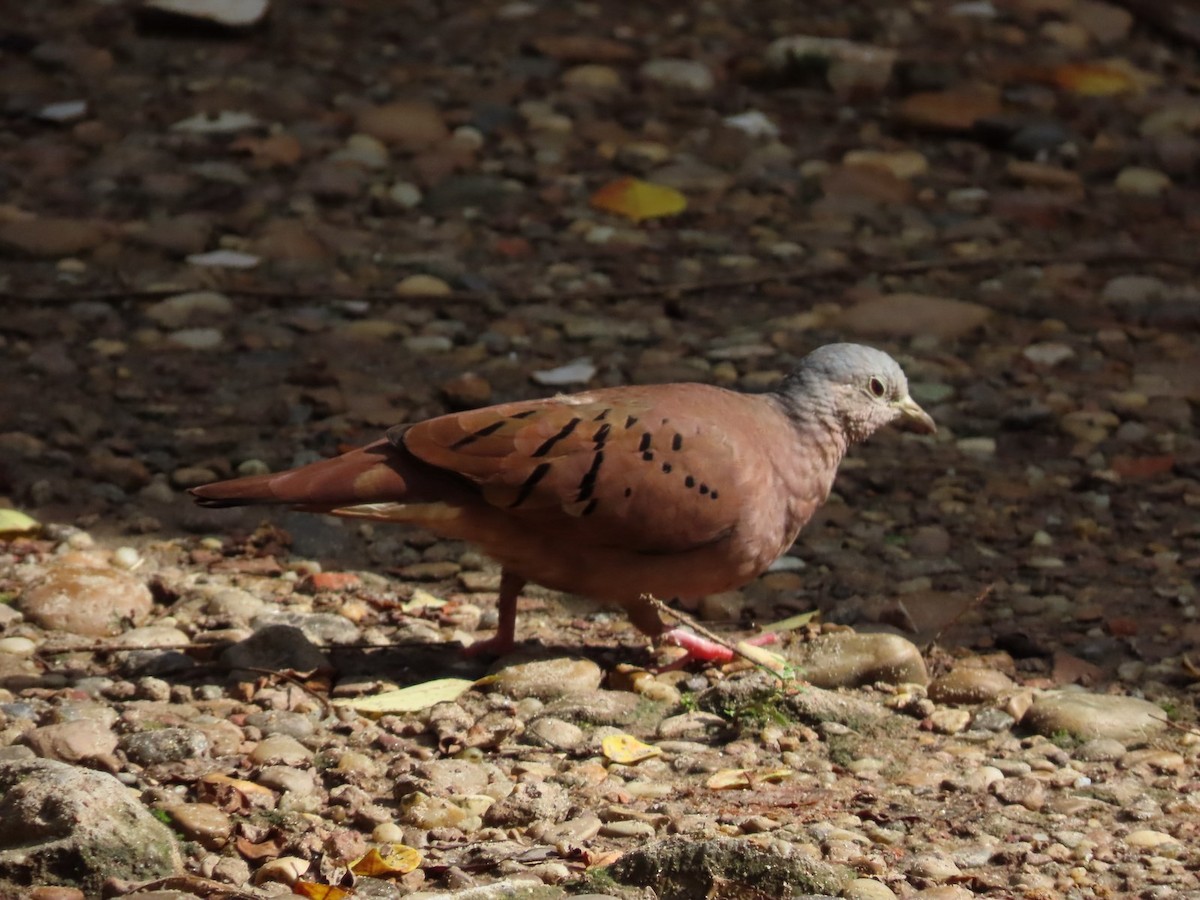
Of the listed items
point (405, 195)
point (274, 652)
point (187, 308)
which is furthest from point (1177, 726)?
point (405, 195)

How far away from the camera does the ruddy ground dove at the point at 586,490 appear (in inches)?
184

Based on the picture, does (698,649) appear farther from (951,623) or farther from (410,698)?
(410,698)

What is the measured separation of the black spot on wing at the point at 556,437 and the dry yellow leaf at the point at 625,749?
742 millimetres

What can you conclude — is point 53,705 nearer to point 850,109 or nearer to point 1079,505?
point 1079,505

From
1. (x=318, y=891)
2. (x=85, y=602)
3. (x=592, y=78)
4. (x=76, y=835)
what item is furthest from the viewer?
(x=592, y=78)

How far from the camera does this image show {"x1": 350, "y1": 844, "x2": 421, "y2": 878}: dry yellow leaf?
12.1 feet

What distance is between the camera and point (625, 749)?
440cm

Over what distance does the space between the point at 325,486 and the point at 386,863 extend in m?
1.25

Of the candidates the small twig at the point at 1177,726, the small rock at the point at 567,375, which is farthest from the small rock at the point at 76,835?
the small rock at the point at 567,375

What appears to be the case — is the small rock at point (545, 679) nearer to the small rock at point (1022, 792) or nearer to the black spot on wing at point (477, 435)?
the black spot on wing at point (477, 435)

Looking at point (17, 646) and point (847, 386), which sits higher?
point (847, 386)

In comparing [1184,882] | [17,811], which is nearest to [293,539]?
[17,811]

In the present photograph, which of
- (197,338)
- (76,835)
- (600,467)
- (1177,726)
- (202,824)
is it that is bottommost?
(197,338)

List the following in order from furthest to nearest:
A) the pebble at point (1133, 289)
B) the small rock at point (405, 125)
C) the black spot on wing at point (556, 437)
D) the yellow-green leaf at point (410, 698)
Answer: the small rock at point (405, 125), the pebble at point (1133, 289), the black spot on wing at point (556, 437), the yellow-green leaf at point (410, 698)
